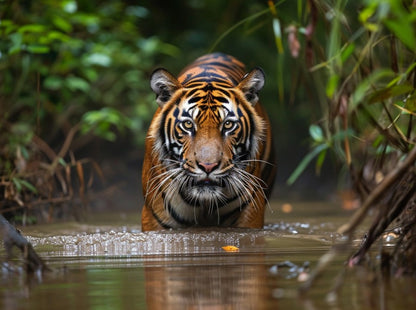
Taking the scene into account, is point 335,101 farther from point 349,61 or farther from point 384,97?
point 349,61

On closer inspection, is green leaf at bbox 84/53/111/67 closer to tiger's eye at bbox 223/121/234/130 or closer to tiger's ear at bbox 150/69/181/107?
tiger's ear at bbox 150/69/181/107

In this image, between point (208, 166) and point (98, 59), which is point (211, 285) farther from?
point (98, 59)

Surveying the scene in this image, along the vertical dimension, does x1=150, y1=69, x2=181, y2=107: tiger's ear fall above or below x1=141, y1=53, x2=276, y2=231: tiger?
above

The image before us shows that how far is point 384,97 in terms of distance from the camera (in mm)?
2877

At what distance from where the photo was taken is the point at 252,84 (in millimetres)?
5090

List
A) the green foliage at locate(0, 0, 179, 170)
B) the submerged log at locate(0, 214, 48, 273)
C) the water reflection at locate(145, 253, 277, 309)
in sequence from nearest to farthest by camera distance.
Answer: the water reflection at locate(145, 253, 277, 309)
the submerged log at locate(0, 214, 48, 273)
the green foliage at locate(0, 0, 179, 170)

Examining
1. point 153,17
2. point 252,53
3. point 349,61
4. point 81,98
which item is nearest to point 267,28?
point 252,53

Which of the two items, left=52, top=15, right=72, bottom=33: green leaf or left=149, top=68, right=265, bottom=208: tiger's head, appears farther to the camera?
left=52, top=15, right=72, bottom=33: green leaf

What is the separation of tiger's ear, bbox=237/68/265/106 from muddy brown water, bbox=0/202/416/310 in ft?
2.90

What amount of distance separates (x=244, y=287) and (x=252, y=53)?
8422 millimetres

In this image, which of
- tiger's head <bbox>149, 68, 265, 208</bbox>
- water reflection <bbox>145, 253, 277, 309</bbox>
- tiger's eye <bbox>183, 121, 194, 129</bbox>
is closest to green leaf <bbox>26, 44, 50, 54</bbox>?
tiger's head <bbox>149, 68, 265, 208</bbox>

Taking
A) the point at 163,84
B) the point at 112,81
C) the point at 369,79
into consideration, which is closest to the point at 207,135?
the point at 163,84

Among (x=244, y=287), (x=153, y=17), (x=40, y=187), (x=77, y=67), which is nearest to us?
(x=244, y=287)

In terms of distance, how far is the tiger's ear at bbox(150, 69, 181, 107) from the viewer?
16.4 ft
